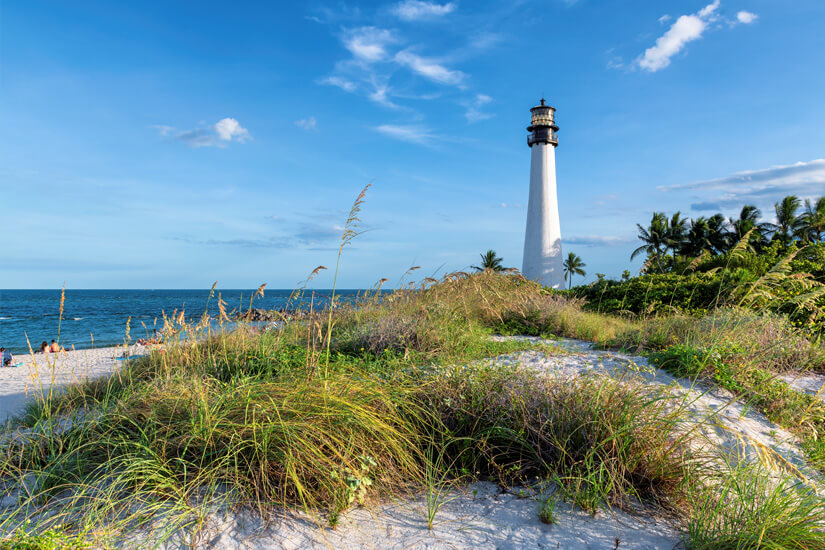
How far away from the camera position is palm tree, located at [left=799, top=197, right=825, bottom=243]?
1270 inches

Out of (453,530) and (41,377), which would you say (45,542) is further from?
(41,377)

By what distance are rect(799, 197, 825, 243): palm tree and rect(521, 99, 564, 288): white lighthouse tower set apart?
22306 millimetres

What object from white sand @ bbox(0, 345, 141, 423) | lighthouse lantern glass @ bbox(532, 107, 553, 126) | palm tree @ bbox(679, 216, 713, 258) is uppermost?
lighthouse lantern glass @ bbox(532, 107, 553, 126)

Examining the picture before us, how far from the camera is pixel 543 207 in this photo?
22906 mm

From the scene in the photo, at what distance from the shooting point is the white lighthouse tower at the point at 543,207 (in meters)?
23.0

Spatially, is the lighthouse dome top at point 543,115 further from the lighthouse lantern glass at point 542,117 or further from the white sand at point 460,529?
the white sand at point 460,529

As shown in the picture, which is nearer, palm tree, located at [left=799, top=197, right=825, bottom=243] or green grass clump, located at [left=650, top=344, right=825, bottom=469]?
green grass clump, located at [left=650, top=344, right=825, bottom=469]

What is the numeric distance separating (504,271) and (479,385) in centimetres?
468

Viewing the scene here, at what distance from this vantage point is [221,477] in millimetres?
2672

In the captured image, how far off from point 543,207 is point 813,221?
81.4 ft

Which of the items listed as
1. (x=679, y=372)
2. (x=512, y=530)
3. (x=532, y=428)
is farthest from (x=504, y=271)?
(x=512, y=530)

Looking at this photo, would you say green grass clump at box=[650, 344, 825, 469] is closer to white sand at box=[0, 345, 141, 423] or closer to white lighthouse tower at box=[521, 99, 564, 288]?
white sand at box=[0, 345, 141, 423]

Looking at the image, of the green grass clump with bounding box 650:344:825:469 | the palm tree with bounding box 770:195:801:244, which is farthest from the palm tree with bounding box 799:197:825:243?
the green grass clump with bounding box 650:344:825:469

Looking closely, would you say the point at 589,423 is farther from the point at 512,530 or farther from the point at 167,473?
the point at 167,473
